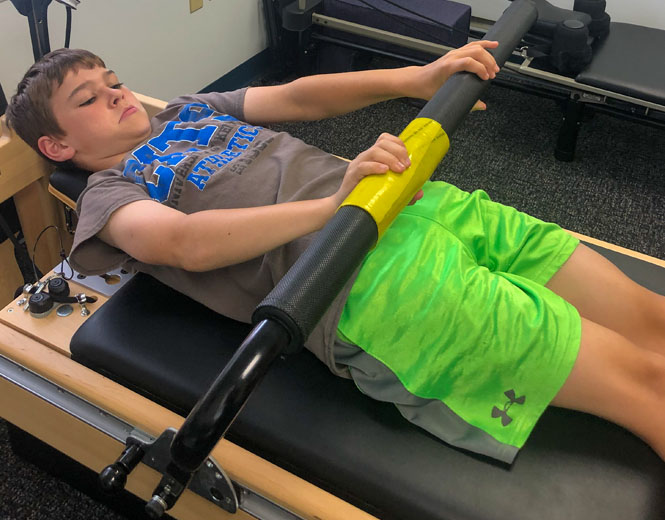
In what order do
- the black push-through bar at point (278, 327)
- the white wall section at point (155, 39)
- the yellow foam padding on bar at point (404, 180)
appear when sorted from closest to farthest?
the black push-through bar at point (278, 327) < the yellow foam padding on bar at point (404, 180) < the white wall section at point (155, 39)

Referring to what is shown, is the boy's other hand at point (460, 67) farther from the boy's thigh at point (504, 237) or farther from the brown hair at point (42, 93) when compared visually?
the brown hair at point (42, 93)

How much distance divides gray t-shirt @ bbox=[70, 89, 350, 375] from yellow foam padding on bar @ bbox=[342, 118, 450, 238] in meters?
0.24

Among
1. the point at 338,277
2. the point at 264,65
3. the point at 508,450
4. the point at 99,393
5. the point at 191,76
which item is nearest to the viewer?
the point at 338,277

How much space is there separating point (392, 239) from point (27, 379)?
0.70 meters

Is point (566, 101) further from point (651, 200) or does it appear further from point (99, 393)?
point (99, 393)

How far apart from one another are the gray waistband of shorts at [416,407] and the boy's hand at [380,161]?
29 centimetres

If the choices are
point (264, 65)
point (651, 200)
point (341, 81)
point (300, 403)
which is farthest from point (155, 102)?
point (651, 200)

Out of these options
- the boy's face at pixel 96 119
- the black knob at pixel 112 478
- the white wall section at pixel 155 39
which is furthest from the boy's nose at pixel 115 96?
the black knob at pixel 112 478

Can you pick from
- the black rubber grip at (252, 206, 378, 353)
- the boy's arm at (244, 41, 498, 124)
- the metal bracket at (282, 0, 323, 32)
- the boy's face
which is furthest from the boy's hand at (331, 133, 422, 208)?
the metal bracket at (282, 0, 323, 32)

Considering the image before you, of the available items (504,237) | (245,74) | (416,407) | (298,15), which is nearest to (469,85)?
(504,237)

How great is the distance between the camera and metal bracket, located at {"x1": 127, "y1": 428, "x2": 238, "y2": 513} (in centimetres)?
92

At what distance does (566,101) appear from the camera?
2336 mm

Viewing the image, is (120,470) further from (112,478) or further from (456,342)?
(456,342)

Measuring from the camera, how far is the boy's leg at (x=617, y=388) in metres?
0.95
